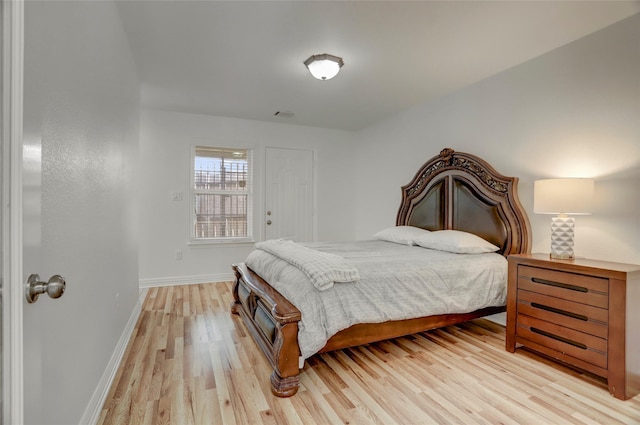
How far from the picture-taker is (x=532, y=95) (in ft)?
9.31

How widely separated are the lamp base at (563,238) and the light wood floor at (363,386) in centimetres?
77

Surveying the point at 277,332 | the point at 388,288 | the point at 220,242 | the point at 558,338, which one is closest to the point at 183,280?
the point at 220,242

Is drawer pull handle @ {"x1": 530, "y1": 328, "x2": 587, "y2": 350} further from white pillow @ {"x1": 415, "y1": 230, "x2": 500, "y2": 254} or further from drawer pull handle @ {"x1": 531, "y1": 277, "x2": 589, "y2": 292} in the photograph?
white pillow @ {"x1": 415, "y1": 230, "x2": 500, "y2": 254}

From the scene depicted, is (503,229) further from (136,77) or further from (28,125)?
(136,77)

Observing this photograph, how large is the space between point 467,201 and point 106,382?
10.8 ft

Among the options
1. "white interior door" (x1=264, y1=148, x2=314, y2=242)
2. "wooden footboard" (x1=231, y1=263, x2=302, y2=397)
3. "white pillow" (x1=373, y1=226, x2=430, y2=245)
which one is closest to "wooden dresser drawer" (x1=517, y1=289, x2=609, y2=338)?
"white pillow" (x1=373, y1=226, x2=430, y2=245)

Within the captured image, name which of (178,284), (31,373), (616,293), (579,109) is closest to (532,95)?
(579,109)

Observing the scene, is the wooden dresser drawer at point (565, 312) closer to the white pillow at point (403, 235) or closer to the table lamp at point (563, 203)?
the table lamp at point (563, 203)

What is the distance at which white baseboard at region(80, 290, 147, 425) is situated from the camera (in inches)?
60.9

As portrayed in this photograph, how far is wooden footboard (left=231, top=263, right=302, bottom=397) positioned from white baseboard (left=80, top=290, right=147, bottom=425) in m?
0.89

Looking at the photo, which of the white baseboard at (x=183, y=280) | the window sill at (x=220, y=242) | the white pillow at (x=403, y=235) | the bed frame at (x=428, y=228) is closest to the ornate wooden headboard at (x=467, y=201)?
the bed frame at (x=428, y=228)

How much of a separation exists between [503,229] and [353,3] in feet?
7.48

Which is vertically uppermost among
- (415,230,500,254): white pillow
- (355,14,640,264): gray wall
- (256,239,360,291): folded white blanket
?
(355,14,640,264): gray wall

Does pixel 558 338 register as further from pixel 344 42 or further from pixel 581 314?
pixel 344 42
